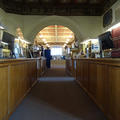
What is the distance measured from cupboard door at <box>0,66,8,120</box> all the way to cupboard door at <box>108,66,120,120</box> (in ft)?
4.97

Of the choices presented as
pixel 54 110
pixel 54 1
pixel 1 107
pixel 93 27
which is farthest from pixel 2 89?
pixel 93 27

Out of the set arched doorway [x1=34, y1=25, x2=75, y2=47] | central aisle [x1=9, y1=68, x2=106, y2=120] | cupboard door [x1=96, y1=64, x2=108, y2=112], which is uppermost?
arched doorway [x1=34, y1=25, x2=75, y2=47]

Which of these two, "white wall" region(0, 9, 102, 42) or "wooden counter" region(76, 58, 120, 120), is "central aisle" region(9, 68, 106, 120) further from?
"white wall" region(0, 9, 102, 42)

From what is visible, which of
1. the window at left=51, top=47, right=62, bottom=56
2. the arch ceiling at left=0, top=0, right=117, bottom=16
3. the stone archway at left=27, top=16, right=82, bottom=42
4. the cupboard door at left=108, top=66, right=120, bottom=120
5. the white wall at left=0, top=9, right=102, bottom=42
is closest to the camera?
the cupboard door at left=108, top=66, right=120, bottom=120

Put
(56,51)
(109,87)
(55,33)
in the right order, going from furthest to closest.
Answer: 1. (56,51)
2. (55,33)
3. (109,87)

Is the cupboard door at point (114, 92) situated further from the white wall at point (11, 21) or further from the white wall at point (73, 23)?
the white wall at point (73, 23)

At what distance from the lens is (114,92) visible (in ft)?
6.23

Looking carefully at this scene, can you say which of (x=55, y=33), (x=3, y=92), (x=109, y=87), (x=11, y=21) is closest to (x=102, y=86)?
(x=109, y=87)

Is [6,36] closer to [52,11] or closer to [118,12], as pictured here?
[118,12]

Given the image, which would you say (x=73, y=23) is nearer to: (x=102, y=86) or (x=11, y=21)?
(x=11, y=21)

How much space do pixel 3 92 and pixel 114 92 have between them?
1.53 m

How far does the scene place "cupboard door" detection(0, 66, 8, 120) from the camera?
71.8 inches

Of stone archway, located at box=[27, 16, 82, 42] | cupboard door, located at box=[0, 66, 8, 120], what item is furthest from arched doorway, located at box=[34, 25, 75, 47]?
cupboard door, located at box=[0, 66, 8, 120]

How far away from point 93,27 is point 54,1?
303cm
